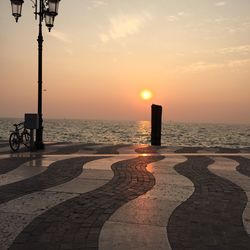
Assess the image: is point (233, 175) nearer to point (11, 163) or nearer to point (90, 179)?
point (90, 179)

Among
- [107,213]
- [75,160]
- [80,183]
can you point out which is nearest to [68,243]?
[107,213]

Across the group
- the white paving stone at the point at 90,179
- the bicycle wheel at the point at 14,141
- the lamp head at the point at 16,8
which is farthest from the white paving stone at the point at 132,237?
the lamp head at the point at 16,8

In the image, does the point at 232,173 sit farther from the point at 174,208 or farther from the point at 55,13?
the point at 55,13

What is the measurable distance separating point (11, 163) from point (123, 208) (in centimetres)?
615

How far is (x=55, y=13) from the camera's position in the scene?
Answer: 15.4 metres

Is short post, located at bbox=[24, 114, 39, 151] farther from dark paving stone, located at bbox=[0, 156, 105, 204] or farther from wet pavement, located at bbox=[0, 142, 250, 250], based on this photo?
wet pavement, located at bbox=[0, 142, 250, 250]

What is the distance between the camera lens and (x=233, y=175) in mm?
9711

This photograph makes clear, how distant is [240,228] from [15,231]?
3.06 metres

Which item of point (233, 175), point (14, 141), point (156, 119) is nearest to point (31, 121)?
point (14, 141)

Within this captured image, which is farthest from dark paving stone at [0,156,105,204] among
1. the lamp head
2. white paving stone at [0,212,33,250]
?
the lamp head

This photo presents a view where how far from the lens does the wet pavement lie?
4.70m

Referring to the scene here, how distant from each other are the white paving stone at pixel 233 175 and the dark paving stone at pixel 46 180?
3747mm

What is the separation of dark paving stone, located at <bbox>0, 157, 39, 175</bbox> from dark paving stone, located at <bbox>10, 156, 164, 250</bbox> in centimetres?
323

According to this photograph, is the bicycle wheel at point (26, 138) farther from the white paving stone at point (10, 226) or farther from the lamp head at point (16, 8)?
the white paving stone at point (10, 226)
